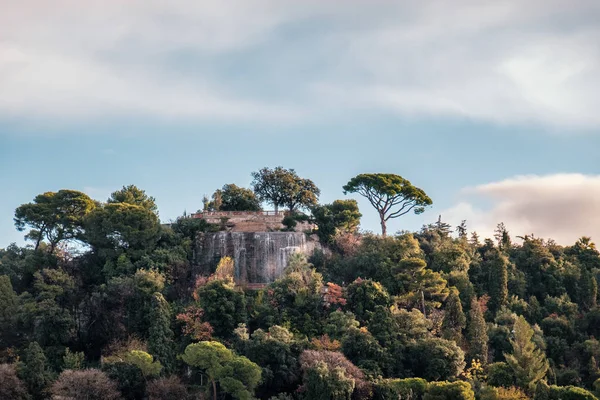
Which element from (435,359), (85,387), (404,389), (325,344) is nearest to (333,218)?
(325,344)

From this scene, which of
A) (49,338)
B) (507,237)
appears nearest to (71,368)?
(49,338)

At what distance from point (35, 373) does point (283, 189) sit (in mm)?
29844

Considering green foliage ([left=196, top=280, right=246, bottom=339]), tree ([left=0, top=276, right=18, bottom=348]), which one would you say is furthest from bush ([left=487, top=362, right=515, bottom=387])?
tree ([left=0, top=276, right=18, bottom=348])

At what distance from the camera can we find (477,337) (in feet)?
176

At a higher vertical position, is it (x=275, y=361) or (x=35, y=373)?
(x=275, y=361)

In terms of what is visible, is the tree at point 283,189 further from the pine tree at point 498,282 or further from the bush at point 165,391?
the bush at point 165,391

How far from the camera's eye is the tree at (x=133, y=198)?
226ft

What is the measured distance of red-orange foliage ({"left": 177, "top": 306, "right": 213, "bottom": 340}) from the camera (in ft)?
173

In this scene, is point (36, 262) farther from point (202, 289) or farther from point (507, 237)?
point (507, 237)

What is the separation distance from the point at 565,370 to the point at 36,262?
41.1 metres

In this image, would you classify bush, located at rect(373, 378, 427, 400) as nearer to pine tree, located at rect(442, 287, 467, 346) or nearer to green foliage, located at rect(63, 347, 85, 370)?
pine tree, located at rect(442, 287, 467, 346)

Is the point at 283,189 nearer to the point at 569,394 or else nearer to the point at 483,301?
the point at 483,301

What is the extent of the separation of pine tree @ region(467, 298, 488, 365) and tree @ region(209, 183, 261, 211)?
25.3m

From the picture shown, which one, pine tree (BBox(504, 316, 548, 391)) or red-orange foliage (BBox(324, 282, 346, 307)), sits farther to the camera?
red-orange foliage (BBox(324, 282, 346, 307))
